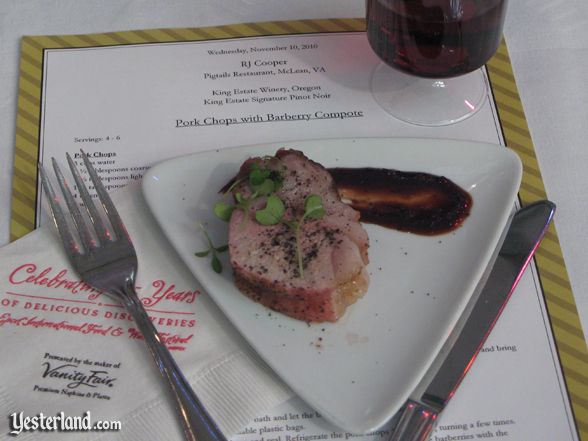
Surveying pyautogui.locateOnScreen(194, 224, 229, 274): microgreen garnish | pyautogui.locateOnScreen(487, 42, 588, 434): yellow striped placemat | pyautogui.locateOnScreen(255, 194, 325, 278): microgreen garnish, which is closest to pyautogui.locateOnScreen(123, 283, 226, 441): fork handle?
pyautogui.locateOnScreen(194, 224, 229, 274): microgreen garnish

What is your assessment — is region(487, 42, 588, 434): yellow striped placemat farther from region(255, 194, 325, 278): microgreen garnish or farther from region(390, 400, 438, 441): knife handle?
region(255, 194, 325, 278): microgreen garnish

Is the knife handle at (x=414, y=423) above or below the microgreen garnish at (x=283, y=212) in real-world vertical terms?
below

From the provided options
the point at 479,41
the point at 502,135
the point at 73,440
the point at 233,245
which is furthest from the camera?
the point at 502,135

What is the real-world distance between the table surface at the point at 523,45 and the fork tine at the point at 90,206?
178mm

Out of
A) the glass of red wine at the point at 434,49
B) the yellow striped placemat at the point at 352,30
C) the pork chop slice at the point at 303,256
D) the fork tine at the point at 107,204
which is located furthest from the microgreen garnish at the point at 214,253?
the glass of red wine at the point at 434,49

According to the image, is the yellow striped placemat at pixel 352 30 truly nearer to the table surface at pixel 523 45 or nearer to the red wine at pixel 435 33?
the table surface at pixel 523 45

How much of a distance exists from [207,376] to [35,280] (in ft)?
1.22

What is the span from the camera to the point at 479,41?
4.13ft

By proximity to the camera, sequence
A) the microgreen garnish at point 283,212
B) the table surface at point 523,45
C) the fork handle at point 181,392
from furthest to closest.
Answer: the table surface at point 523,45 → the microgreen garnish at point 283,212 → the fork handle at point 181,392

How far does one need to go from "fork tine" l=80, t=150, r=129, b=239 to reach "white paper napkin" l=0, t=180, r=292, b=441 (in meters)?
0.03

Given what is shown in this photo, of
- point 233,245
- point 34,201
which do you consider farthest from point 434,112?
point 34,201

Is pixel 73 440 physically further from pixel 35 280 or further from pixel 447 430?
pixel 447 430

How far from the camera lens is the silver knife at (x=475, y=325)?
104 cm

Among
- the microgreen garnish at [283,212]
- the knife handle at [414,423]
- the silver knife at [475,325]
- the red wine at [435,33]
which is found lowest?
the knife handle at [414,423]
